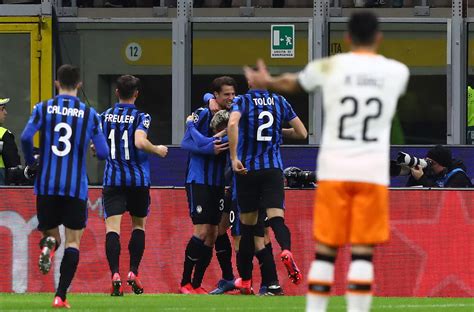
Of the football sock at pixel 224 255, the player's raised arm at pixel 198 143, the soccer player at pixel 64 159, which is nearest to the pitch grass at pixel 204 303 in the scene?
the soccer player at pixel 64 159

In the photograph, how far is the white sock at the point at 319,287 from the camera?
8.02 meters

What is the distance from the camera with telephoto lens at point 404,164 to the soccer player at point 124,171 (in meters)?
2.96

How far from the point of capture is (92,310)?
442 inches

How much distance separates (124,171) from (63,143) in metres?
2.06

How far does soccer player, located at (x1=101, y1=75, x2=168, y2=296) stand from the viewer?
43.7ft

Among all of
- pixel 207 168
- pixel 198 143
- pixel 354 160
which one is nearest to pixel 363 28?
pixel 354 160

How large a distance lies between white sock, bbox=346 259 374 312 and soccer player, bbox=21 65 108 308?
373 cm

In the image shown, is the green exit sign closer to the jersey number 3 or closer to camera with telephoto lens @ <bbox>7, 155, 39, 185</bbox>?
camera with telephoto lens @ <bbox>7, 155, 39, 185</bbox>

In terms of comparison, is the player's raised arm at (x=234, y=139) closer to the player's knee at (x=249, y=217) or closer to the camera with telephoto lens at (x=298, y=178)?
the player's knee at (x=249, y=217)

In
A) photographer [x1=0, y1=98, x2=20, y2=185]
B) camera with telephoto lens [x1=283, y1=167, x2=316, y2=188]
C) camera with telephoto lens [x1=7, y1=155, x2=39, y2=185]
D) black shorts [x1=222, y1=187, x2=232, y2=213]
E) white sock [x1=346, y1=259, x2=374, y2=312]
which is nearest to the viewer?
white sock [x1=346, y1=259, x2=374, y2=312]

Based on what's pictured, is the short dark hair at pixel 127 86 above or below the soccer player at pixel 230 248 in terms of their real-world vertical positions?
above

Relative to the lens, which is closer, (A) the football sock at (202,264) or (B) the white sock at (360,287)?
(B) the white sock at (360,287)

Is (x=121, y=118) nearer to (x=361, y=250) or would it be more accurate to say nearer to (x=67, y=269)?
(x=67, y=269)

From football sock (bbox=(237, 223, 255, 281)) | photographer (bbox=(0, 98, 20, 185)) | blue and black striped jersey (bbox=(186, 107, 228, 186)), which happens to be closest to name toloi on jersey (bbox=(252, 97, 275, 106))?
blue and black striped jersey (bbox=(186, 107, 228, 186))
